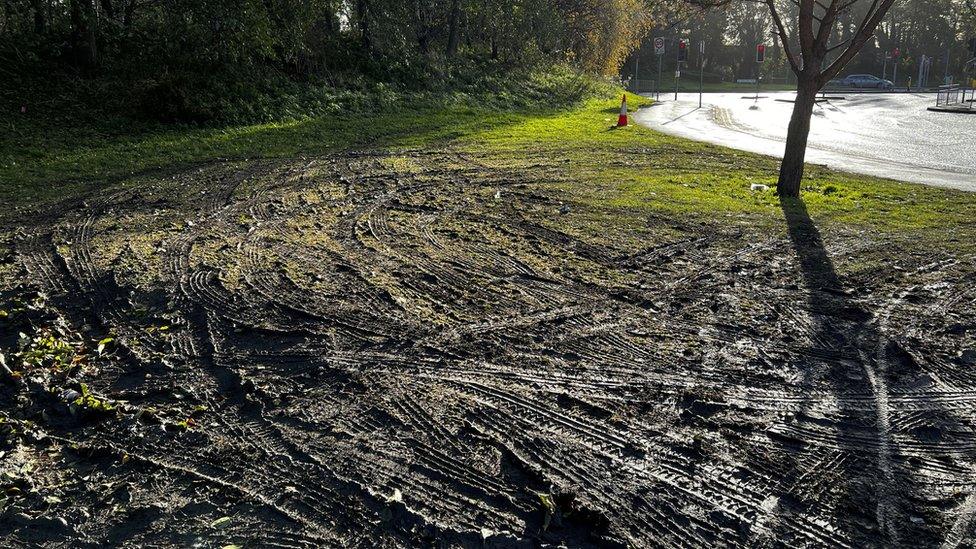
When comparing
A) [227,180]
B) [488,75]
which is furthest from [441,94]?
[227,180]

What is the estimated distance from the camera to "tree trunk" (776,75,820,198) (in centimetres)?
1025

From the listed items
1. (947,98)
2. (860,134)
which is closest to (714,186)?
(860,134)

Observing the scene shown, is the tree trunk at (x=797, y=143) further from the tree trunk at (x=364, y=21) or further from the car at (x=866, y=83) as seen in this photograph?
the car at (x=866, y=83)

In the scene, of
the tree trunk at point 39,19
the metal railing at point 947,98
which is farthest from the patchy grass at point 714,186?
the metal railing at point 947,98

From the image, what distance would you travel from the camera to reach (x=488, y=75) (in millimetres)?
29078

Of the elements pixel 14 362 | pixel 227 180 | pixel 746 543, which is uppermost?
pixel 227 180

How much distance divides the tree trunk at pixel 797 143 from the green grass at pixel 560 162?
0.89 ft

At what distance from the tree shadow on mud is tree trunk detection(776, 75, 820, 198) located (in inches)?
176

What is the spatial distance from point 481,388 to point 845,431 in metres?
2.23

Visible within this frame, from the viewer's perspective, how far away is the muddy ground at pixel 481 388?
350cm

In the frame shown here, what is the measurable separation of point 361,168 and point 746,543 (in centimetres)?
1007

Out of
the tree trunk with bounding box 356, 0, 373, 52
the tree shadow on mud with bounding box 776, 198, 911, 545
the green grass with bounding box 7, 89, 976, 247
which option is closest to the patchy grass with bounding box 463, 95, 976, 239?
the green grass with bounding box 7, 89, 976, 247

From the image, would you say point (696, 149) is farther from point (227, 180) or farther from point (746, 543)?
point (746, 543)

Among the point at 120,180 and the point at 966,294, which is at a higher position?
the point at 120,180
